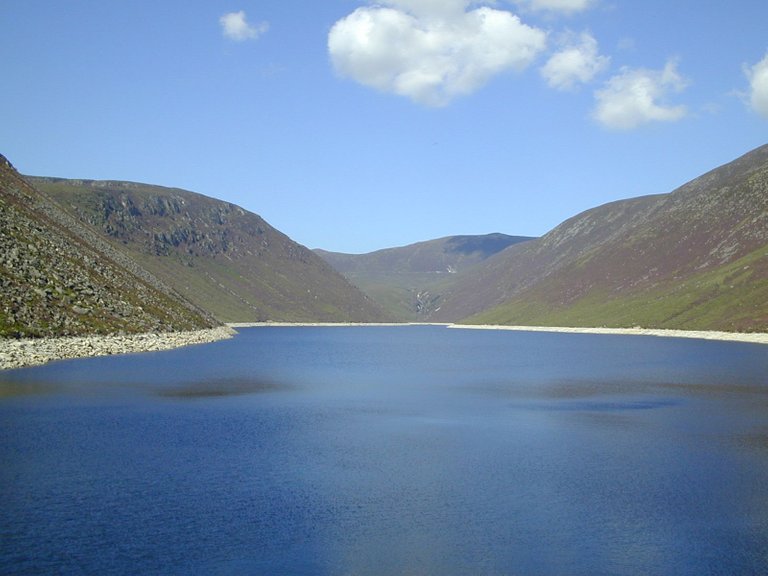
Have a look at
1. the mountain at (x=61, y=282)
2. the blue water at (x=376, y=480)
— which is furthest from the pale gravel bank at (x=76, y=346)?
the blue water at (x=376, y=480)

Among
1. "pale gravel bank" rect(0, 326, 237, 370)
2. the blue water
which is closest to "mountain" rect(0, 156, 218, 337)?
"pale gravel bank" rect(0, 326, 237, 370)

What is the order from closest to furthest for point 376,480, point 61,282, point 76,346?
point 376,480
point 76,346
point 61,282

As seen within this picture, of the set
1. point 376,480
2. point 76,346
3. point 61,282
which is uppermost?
point 61,282

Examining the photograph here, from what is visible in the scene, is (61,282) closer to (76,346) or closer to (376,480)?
(76,346)

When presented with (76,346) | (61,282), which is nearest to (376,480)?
(76,346)

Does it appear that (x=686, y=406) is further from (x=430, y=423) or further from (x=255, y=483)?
(x=255, y=483)

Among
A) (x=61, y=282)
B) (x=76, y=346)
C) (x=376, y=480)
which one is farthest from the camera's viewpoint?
(x=61, y=282)

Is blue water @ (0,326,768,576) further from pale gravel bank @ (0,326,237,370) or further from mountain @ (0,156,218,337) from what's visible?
mountain @ (0,156,218,337)

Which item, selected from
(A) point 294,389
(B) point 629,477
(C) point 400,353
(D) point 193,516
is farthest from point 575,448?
(C) point 400,353
